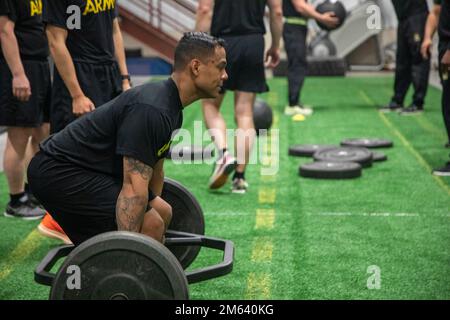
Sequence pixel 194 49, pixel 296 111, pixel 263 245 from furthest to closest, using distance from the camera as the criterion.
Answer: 1. pixel 296 111
2. pixel 263 245
3. pixel 194 49

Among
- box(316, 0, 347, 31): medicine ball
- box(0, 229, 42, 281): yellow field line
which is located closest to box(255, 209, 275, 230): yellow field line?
box(0, 229, 42, 281): yellow field line

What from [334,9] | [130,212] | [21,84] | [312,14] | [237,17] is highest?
[130,212]

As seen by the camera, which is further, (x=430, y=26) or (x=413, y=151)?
(x=430, y=26)

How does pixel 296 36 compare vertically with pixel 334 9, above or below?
below

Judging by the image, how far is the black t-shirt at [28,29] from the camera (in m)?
→ 5.77

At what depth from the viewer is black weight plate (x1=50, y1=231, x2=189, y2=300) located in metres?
3.37

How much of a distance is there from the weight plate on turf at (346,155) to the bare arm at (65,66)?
10.8 ft

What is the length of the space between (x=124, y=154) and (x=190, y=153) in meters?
4.70

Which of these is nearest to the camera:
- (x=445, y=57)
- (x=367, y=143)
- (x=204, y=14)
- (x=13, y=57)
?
(x=13, y=57)

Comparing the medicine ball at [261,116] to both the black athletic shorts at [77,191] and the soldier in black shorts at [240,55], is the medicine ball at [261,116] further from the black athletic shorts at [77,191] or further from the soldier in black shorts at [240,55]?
the black athletic shorts at [77,191]

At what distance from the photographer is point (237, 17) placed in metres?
6.70

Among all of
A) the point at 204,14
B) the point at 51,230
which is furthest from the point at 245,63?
the point at 51,230

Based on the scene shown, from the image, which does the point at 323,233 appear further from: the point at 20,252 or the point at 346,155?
the point at 346,155

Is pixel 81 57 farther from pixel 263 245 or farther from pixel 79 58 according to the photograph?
pixel 263 245
